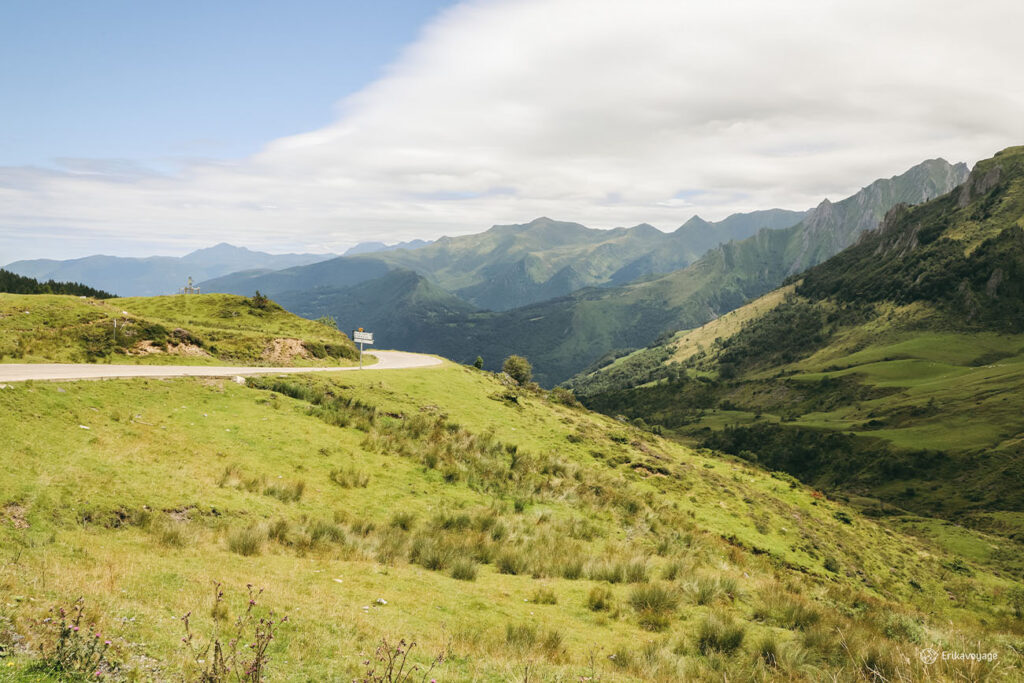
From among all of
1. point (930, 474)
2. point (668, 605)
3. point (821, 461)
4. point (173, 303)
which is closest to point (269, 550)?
point (668, 605)

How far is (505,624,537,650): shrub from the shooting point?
7.99m

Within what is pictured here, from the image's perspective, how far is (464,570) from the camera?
449 inches

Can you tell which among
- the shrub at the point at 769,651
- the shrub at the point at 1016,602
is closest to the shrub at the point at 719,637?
the shrub at the point at 769,651

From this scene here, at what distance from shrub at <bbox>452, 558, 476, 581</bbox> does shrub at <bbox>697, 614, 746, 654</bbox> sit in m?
5.04

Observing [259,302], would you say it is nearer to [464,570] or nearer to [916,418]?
[464,570]

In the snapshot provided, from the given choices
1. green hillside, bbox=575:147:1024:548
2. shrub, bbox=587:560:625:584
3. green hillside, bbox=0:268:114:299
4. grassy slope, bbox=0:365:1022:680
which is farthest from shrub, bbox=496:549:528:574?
green hillside, bbox=0:268:114:299

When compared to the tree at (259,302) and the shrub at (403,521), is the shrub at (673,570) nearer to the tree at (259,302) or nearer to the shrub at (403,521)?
the shrub at (403,521)

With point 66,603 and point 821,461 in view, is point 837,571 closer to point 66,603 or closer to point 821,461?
point 66,603

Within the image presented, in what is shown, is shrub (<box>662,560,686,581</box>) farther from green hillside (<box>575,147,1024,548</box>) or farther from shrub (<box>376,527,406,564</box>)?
green hillside (<box>575,147,1024,548</box>)

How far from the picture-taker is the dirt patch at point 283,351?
36406 millimetres

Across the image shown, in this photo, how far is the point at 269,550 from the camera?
10773mm

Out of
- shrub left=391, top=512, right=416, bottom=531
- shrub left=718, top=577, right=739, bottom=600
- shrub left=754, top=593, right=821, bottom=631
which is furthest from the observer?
shrub left=391, top=512, right=416, bottom=531

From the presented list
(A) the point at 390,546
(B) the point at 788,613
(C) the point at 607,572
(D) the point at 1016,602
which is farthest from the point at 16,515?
(D) the point at 1016,602

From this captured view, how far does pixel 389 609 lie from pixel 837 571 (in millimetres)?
21437
